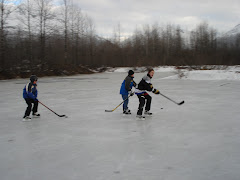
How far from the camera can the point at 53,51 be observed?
113 feet

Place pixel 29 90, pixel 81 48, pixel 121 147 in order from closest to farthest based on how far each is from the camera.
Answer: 1. pixel 121 147
2. pixel 29 90
3. pixel 81 48

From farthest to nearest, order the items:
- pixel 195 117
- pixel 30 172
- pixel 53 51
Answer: pixel 53 51 → pixel 195 117 → pixel 30 172

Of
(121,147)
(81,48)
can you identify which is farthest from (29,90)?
(81,48)

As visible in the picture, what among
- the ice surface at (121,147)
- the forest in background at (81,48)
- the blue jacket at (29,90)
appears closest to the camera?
the ice surface at (121,147)

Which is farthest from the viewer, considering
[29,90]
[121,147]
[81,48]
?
[81,48]

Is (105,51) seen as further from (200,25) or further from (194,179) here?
(194,179)

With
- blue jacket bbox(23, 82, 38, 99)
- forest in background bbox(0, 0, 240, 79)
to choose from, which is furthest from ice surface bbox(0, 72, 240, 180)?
forest in background bbox(0, 0, 240, 79)

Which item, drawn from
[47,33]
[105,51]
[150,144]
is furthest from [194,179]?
[105,51]

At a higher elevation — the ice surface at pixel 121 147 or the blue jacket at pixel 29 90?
the blue jacket at pixel 29 90

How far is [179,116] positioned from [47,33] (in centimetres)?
2711

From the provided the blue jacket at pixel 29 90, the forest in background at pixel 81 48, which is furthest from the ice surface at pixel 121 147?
the forest in background at pixel 81 48

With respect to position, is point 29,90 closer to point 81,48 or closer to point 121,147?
point 121,147

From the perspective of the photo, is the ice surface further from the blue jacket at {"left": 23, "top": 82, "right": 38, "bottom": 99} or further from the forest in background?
the forest in background

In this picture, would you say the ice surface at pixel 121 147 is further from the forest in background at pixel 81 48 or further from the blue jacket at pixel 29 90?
the forest in background at pixel 81 48
